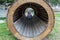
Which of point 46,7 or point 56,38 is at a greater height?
point 46,7

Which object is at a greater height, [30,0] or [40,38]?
[30,0]

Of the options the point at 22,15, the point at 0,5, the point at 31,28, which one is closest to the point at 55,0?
the point at 0,5

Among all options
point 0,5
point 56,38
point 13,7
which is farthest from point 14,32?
point 0,5

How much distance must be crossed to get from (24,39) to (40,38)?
62 centimetres

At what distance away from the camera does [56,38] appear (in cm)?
1011

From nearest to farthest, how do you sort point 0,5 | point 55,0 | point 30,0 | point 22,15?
point 30,0
point 22,15
point 0,5
point 55,0

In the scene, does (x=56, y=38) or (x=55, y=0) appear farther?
(x=55, y=0)

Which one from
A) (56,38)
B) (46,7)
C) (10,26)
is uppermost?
(46,7)

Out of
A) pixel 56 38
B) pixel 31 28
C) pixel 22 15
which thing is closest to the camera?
pixel 56 38

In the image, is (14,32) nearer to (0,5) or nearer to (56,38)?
(56,38)

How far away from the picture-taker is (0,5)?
3312 centimetres

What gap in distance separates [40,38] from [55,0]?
3604cm

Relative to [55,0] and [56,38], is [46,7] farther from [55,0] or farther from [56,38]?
[55,0]

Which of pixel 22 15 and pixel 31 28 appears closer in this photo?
pixel 31 28
